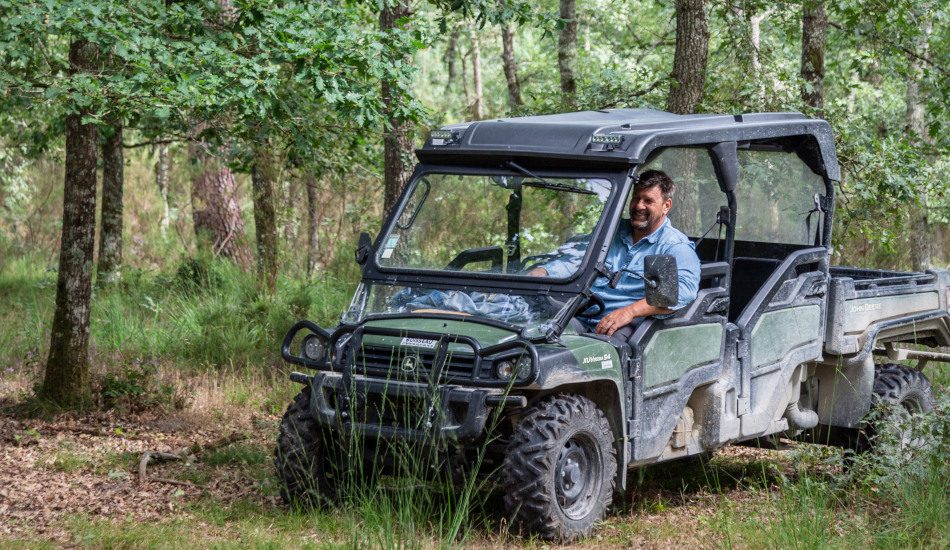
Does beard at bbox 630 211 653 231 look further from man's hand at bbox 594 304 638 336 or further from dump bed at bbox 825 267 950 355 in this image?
dump bed at bbox 825 267 950 355

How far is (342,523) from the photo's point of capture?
5504 millimetres

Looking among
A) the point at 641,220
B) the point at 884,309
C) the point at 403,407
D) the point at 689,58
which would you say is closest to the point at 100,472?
the point at 403,407

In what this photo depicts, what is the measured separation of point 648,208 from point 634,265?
13.2 inches

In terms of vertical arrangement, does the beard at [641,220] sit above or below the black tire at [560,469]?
above

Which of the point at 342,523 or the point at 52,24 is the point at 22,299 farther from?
the point at 342,523

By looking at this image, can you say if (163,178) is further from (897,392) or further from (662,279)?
(662,279)

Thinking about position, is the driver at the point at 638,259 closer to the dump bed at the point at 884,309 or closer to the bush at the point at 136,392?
the dump bed at the point at 884,309

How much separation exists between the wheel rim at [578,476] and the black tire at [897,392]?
2469 millimetres

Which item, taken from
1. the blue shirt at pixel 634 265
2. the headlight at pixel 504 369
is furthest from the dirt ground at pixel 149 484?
the blue shirt at pixel 634 265

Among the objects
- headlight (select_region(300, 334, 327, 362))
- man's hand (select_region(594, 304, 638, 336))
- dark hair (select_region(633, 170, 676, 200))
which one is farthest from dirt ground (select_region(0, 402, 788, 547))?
dark hair (select_region(633, 170, 676, 200))

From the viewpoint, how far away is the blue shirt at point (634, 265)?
19.6 feet

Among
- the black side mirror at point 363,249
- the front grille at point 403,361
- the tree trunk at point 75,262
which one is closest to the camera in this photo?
the front grille at point 403,361

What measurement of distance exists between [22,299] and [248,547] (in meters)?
9.82

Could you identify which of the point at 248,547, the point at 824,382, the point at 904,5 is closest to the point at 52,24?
the point at 248,547
